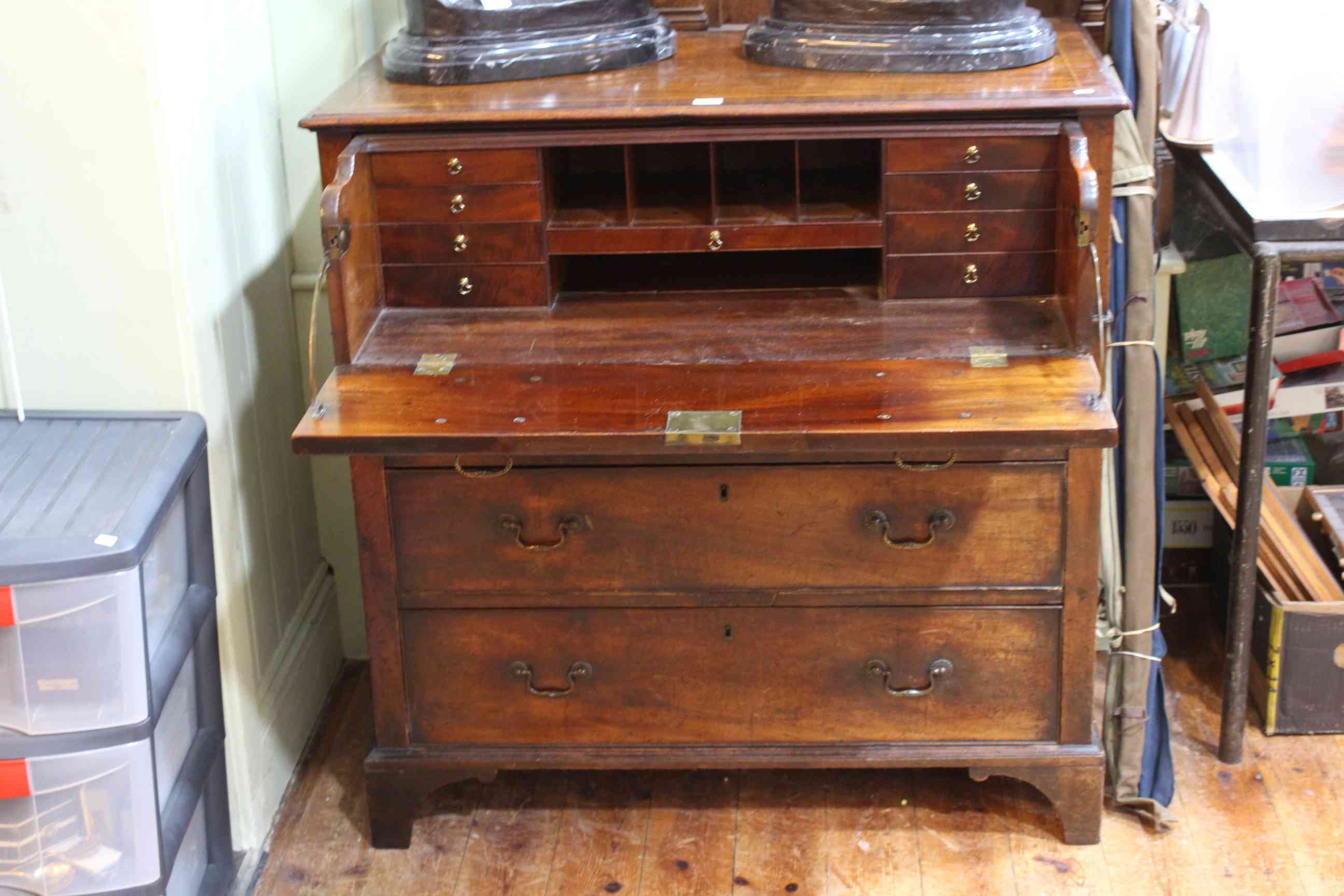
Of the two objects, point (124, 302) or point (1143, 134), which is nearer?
point (124, 302)

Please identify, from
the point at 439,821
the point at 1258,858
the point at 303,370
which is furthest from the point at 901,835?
the point at 303,370

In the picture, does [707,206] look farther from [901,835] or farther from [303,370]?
[901,835]

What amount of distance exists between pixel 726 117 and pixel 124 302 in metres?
0.80

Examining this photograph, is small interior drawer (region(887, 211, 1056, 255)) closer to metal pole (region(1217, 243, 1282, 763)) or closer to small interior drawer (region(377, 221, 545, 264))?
metal pole (region(1217, 243, 1282, 763))

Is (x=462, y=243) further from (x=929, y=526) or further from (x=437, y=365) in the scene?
(x=929, y=526)

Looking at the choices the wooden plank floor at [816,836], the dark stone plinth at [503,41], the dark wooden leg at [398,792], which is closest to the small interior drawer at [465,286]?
the dark stone plinth at [503,41]

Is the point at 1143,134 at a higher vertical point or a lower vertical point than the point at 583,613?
higher

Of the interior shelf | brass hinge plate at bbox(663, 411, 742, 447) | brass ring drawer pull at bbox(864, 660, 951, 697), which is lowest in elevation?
brass ring drawer pull at bbox(864, 660, 951, 697)

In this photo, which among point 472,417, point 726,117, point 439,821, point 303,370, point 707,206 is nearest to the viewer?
point 472,417

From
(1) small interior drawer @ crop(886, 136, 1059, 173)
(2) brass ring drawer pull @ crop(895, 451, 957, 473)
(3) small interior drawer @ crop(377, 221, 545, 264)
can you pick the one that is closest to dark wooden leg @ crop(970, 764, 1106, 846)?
(2) brass ring drawer pull @ crop(895, 451, 957, 473)

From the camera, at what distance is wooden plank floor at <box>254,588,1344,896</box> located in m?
2.17

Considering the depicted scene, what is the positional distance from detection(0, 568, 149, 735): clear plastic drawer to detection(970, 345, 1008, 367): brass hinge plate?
103 centimetres

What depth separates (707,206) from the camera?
2.16 m

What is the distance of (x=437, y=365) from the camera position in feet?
6.57
